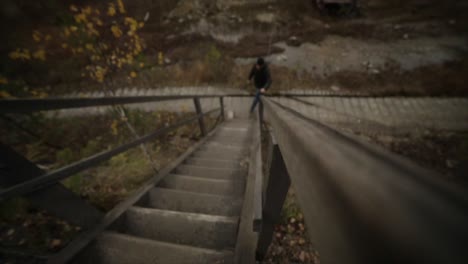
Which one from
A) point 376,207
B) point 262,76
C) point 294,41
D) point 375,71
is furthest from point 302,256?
point 294,41

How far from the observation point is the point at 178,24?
1229 cm

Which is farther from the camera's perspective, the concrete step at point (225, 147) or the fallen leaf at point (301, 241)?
the concrete step at point (225, 147)

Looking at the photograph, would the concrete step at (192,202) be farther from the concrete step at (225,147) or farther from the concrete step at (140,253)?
the concrete step at (225,147)

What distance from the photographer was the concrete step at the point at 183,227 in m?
1.62

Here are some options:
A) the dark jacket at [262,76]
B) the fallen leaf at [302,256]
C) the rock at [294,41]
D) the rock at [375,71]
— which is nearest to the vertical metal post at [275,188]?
the fallen leaf at [302,256]

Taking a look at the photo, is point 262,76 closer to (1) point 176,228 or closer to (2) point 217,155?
(2) point 217,155

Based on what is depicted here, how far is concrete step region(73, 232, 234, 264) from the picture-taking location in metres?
1.38

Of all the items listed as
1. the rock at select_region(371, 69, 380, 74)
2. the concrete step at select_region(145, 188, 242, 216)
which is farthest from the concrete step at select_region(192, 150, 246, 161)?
the rock at select_region(371, 69, 380, 74)

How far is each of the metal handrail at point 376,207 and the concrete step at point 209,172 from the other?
7.89 feet

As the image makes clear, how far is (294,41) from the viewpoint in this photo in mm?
10234

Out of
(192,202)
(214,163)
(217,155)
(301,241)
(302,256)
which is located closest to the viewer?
(192,202)

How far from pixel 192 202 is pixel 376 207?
6.87 feet

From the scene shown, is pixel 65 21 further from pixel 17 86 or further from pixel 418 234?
pixel 418 234

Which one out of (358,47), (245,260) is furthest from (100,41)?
(358,47)
